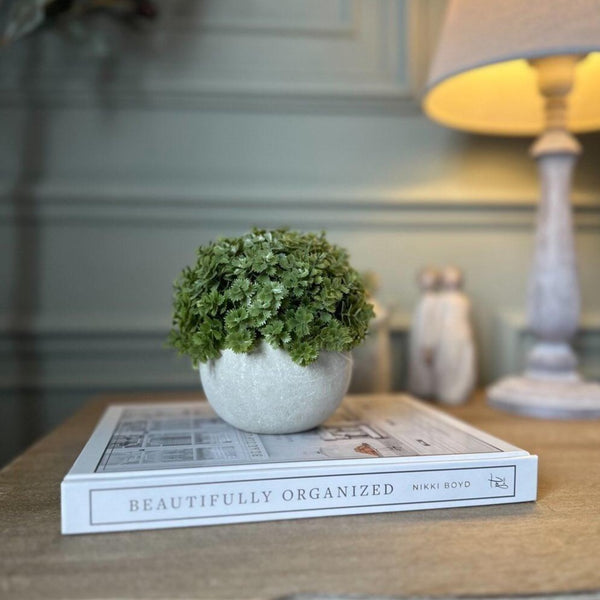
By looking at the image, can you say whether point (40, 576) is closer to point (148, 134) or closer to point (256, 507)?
point (256, 507)

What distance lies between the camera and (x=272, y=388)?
A: 1.37 ft

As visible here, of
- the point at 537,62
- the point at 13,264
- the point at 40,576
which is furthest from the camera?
the point at 13,264

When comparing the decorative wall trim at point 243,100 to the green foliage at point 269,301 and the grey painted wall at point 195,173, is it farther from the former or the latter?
the green foliage at point 269,301

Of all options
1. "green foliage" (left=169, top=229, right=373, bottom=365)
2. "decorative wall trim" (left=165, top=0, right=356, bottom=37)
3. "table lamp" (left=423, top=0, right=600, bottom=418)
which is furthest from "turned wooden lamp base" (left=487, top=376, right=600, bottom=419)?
"decorative wall trim" (left=165, top=0, right=356, bottom=37)

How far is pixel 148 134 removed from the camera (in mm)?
788

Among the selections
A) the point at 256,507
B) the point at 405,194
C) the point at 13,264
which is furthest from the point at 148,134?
the point at 256,507

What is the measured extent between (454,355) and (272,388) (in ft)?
1.16

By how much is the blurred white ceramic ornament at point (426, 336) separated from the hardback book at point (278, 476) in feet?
0.86

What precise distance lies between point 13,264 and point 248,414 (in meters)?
0.51

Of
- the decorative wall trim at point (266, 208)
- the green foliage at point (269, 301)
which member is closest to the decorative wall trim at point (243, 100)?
the decorative wall trim at point (266, 208)

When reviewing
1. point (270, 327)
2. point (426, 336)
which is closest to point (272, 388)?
point (270, 327)

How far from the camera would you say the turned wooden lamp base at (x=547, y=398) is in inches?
24.3

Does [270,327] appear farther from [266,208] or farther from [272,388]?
[266,208]

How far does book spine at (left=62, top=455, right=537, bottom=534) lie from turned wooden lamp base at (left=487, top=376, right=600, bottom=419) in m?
0.26
